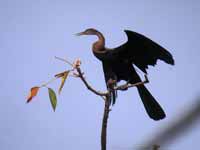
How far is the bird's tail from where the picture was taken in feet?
2.84

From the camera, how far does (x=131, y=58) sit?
90cm

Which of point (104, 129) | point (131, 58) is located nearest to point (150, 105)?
point (131, 58)

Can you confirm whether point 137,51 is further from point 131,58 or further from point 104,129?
point 104,129

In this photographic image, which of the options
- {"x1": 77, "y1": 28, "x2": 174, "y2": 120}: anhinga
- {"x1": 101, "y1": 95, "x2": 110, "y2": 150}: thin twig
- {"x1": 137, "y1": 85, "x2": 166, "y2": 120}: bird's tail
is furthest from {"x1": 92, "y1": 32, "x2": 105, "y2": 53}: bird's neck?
{"x1": 101, "y1": 95, "x2": 110, "y2": 150}: thin twig

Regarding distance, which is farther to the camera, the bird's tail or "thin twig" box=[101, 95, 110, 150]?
the bird's tail

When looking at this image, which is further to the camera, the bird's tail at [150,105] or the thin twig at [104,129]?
the bird's tail at [150,105]

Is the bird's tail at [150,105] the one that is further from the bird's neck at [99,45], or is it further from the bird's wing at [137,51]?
the bird's neck at [99,45]

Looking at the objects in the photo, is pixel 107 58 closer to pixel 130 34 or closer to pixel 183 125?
pixel 130 34

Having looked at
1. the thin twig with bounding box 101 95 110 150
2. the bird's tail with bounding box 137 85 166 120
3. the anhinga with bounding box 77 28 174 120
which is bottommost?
the bird's tail with bounding box 137 85 166 120

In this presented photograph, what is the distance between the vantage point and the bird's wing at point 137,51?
858 millimetres

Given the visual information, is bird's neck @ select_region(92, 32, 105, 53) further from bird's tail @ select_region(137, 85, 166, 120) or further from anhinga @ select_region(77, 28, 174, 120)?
bird's tail @ select_region(137, 85, 166, 120)

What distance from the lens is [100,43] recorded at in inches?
34.2

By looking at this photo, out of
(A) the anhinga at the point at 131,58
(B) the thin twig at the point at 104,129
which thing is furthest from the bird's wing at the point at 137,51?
(B) the thin twig at the point at 104,129

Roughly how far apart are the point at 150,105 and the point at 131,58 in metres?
0.14
